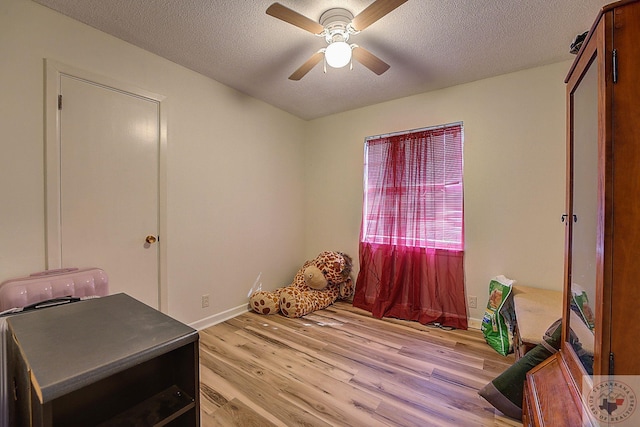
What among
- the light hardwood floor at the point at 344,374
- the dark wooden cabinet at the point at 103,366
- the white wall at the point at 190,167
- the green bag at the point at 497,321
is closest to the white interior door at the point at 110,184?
the white wall at the point at 190,167

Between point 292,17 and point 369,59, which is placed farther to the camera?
point 369,59

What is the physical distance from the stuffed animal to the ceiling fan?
7.27 feet

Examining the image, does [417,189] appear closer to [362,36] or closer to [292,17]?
[362,36]

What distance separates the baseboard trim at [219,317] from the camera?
2534 millimetres

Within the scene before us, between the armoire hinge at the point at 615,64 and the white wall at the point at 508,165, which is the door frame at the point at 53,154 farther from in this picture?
the white wall at the point at 508,165

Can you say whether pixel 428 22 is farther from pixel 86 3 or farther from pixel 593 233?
pixel 86 3

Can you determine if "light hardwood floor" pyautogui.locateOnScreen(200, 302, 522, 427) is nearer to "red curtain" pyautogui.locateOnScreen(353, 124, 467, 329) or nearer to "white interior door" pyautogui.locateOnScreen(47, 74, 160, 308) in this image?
"red curtain" pyautogui.locateOnScreen(353, 124, 467, 329)

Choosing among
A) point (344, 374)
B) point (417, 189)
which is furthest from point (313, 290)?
point (417, 189)

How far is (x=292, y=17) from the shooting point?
149cm

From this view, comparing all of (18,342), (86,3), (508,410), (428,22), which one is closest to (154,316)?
(18,342)

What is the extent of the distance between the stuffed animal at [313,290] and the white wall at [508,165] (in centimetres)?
141

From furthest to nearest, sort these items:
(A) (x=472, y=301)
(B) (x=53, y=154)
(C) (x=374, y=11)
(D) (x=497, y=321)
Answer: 1. (A) (x=472, y=301)
2. (D) (x=497, y=321)
3. (B) (x=53, y=154)
4. (C) (x=374, y=11)

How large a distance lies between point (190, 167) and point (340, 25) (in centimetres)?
177

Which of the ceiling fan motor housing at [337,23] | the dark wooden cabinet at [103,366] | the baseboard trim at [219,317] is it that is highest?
the ceiling fan motor housing at [337,23]
